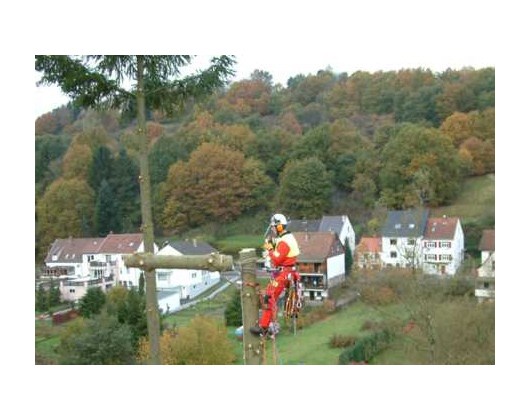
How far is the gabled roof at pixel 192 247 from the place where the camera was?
7.66m

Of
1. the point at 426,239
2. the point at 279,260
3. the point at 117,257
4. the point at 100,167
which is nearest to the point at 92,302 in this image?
the point at 117,257

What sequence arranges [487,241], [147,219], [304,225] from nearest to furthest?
[147,219]
[487,241]
[304,225]

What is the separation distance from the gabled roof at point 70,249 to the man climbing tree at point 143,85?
8.34 feet

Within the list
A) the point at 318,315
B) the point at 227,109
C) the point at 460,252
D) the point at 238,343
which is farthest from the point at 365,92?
the point at 238,343

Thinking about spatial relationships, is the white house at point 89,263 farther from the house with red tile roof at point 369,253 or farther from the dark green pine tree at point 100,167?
the house with red tile roof at point 369,253

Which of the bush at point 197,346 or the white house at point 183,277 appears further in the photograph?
the white house at point 183,277

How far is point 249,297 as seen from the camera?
2584 millimetres

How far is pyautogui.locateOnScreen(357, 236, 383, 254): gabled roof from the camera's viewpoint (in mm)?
8573

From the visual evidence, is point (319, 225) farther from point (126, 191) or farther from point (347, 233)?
point (126, 191)

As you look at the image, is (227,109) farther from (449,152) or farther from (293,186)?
(449,152)

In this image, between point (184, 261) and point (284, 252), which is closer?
point (184, 261)

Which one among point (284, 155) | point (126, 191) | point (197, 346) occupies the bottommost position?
point (197, 346)

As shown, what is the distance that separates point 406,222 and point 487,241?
3.83 ft

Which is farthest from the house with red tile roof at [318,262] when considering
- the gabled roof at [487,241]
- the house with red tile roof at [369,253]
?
the gabled roof at [487,241]
